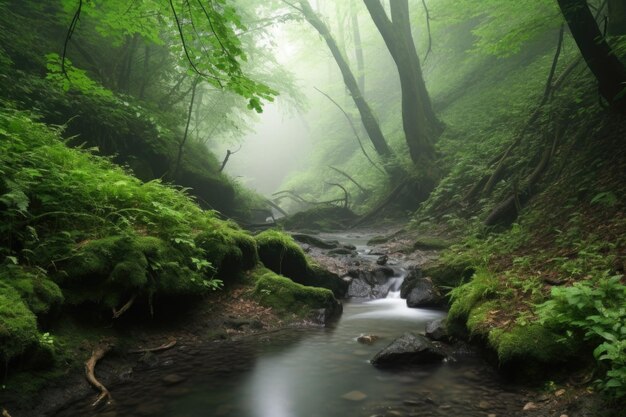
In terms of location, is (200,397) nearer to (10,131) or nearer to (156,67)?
(10,131)

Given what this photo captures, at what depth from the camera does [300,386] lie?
14.2 ft

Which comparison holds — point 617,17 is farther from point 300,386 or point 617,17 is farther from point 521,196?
point 300,386

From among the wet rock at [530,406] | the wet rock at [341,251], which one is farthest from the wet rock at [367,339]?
the wet rock at [341,251]

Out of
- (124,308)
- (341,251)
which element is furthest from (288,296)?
(341,251)

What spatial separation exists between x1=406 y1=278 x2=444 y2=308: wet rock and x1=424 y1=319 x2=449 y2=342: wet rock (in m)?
A: 1.62

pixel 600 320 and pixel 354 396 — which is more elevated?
pixel 600 320

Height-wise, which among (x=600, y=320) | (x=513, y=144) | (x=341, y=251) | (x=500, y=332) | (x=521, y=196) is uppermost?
(x=513, y=144)

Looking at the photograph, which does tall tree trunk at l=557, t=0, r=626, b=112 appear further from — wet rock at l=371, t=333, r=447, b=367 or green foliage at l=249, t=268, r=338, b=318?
green foliage at l=249, t=268, r=338, b=318

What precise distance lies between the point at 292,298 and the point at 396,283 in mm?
3041

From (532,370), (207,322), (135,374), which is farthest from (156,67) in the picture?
(532,370)

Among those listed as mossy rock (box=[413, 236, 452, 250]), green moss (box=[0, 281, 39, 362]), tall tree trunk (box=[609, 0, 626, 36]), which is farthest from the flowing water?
tall tree trunk (box=[609, 0, 626, 36])

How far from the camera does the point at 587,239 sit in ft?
17.7

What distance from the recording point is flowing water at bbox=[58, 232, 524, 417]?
11.8ft

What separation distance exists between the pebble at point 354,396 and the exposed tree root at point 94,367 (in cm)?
227
